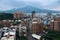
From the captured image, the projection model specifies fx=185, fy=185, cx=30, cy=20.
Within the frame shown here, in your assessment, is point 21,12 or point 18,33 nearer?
point 18,33

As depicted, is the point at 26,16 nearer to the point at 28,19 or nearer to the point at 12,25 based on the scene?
the point at 28,19

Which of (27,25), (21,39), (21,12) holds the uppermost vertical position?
(21,12)

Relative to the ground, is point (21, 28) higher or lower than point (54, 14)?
lower

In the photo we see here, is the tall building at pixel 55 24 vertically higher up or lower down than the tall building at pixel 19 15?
lower down

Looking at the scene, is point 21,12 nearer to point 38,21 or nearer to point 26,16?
point 26,16

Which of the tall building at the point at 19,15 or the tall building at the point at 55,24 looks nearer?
the tall building at the point at 55,24

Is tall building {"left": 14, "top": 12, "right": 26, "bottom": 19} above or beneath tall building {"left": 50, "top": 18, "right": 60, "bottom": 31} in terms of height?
above

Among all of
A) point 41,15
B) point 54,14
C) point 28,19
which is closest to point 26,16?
point 28,19

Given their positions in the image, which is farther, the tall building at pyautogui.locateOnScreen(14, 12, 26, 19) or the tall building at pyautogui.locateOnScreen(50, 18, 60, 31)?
the tall building at pyautogui.locateOnScreen(14, 12, 26, 19)

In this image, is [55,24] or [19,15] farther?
[19,15]

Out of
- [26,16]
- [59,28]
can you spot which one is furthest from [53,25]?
[26,16]
